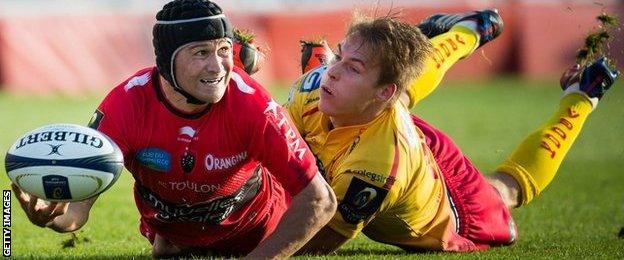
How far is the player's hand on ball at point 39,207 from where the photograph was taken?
6359mm

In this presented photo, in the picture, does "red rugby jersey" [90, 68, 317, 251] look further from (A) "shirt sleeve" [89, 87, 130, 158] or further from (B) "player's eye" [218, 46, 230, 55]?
(B) "player's eye" [218, 46, 230, 55]

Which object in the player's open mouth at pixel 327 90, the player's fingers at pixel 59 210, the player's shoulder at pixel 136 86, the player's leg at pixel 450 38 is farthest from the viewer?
the player's leg at pixel 450 38

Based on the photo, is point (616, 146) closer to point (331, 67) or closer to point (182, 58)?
point (331, 67)

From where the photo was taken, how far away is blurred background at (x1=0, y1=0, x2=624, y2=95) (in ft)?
73.6

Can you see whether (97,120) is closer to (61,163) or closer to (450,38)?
(61,163)

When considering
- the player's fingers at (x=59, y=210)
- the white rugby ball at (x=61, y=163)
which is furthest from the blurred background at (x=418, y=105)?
the white rugby ball at (x=61, y=163)

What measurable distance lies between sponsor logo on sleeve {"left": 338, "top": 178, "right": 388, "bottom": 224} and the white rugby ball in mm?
1558

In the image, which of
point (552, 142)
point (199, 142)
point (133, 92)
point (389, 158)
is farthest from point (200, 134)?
point (552, 142)

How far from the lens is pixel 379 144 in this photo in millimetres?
7188

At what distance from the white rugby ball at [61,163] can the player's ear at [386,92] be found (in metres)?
1.97

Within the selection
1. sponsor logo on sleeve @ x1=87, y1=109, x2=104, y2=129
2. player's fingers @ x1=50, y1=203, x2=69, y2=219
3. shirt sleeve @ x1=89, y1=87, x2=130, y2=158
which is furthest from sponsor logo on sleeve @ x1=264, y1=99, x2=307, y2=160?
player's fingers @ x1=50, y1=203, x2=69, y2=219

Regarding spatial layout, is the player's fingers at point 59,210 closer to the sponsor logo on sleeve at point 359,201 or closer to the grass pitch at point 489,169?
the grass pitch at point 489,169

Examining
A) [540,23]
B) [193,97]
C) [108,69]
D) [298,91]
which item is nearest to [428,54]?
[298,91]

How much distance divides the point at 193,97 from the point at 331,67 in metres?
1.26
